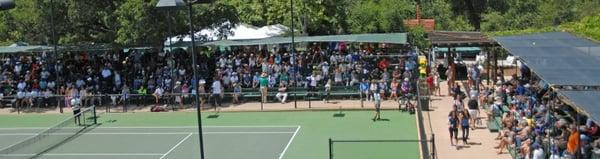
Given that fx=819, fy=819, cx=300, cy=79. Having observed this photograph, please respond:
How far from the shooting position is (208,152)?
2475 cm

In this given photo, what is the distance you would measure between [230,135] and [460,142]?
305 inches

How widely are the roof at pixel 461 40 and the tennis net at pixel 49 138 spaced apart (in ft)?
Result: 47.9

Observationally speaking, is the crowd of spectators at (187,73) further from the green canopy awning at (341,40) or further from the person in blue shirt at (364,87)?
the green canopy awning at (341,40)

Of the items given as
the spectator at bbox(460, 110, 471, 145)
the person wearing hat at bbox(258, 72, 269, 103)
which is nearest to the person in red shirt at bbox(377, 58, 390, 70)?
the person wearing hat at bbox(258, 72, 269, 103)

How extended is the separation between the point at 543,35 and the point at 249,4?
22.6 meters

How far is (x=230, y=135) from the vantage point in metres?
27.2

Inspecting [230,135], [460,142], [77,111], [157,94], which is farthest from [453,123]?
[157,94]

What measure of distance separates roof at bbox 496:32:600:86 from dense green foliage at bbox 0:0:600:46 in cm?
200

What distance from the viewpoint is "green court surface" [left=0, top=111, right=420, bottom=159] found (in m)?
24.0

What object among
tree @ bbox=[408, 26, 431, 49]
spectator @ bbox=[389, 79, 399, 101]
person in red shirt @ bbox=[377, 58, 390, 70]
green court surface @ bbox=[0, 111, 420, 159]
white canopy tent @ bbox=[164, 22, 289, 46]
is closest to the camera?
green court surface @ bbox=[0, 111, 420, 159]

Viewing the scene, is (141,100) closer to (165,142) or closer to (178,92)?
(178,92)

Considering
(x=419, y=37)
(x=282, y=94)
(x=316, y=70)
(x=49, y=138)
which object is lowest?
(x=49, y=138)

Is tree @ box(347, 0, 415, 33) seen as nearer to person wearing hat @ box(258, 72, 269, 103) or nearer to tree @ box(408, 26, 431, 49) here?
tree @ box(408, 26, 431, 49)

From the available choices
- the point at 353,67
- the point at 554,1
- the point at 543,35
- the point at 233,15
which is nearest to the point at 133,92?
the point at 233,15
